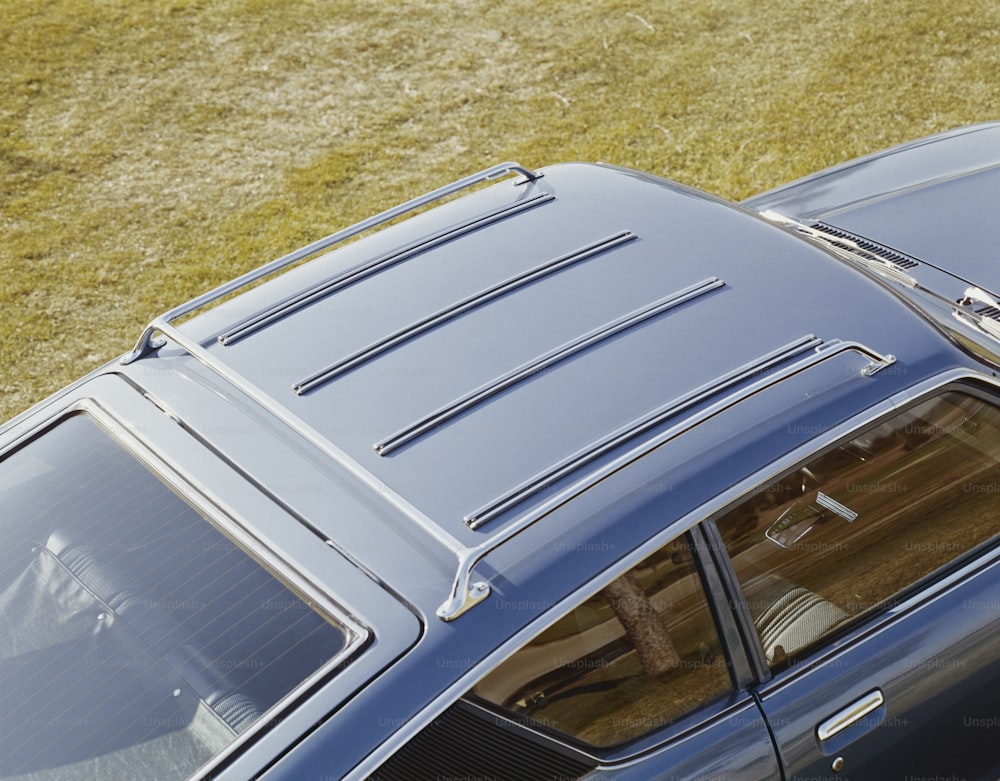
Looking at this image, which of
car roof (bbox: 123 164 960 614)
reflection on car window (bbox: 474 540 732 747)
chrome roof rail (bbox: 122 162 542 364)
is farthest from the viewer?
chrome roof rail (bbox: 122 162 542 364)

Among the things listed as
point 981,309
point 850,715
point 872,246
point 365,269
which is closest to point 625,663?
point 850,715

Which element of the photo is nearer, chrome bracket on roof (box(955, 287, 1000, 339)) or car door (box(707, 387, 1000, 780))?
car door (box(707, 387, 1000, 780))

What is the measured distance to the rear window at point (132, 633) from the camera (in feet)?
7.07

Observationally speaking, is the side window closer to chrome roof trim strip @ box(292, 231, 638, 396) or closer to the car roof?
the car roof

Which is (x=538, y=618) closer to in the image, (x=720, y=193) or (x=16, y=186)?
(x=720, y=193)

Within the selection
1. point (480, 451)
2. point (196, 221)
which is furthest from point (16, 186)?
point (480, 451)

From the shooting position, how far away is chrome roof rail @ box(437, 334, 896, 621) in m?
2.09

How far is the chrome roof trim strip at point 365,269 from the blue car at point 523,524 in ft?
0.04

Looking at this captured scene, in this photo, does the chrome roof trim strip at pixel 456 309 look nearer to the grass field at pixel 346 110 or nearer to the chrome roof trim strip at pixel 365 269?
the chrome roof trim strip at pixel 365 269

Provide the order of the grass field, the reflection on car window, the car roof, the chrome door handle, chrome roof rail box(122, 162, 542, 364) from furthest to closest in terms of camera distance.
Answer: the grass field < chrome roof rail box(122, 162, 542, 364) < the chrome door handle < the car roof < the reflection on car window

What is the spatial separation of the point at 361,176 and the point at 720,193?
95.7 inches

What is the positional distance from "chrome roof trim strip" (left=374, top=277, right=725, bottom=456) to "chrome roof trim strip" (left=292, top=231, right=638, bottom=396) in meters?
0.31

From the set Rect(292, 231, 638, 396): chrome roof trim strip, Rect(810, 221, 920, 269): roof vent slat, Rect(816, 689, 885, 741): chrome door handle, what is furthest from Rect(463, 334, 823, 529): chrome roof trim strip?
Rect(810, 221, 920, 269): roof vent slat

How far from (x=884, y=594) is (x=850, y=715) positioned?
37 centimetres
